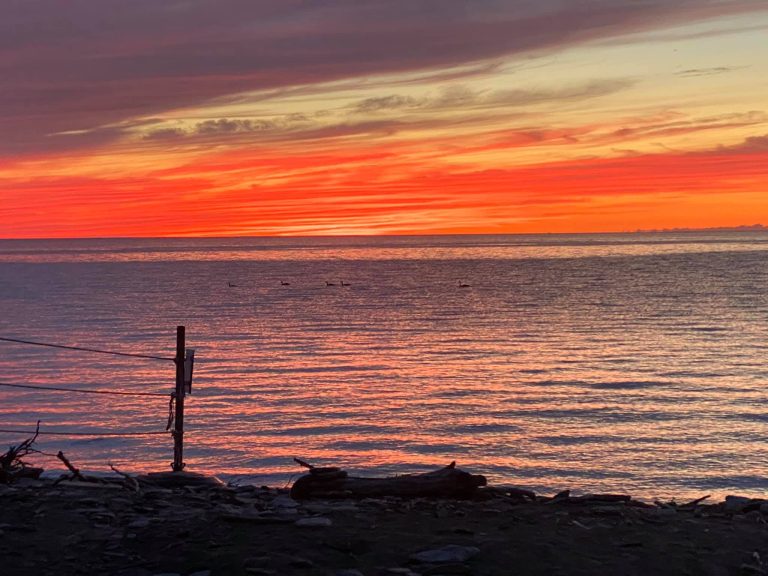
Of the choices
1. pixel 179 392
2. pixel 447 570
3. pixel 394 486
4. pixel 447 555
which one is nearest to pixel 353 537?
pixel 447 555

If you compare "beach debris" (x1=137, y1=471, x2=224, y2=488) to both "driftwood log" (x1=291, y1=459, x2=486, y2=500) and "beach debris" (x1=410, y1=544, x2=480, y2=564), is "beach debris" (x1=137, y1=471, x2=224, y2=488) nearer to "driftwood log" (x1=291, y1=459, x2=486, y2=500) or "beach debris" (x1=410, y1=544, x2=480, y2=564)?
"driftwood log" (x1=291, y1=459, x2=486, y2=500)

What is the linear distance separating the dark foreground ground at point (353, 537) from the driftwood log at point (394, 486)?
34 cm

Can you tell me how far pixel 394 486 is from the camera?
11.1 metres

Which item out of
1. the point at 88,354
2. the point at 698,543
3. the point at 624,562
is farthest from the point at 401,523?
→ the point at 88,354

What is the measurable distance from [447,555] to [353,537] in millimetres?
1054

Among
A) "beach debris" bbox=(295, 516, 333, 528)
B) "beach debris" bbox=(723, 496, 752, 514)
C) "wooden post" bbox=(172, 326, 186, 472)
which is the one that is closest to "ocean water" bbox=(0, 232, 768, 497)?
"wooden post" bbox=(172, 326, 186, 472)

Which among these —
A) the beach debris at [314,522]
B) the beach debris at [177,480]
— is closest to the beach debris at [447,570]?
the beach debris at [314,522]

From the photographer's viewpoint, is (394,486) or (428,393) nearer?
(394,486)

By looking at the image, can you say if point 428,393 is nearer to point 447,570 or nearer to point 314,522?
point 314,522

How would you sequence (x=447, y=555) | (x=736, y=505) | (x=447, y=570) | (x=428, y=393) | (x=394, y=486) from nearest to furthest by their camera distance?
(x=447, y=570) < (x=447, y=555) < (x=394, y=486) < (x=736, y=505) < (x=428, y=393)

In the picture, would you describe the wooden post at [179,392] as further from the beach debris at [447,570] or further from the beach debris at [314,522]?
the beach debris at [447,570]

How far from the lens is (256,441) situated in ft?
73.2

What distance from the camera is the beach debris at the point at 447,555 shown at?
27.9ft

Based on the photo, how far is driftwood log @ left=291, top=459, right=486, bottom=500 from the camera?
1112cm
